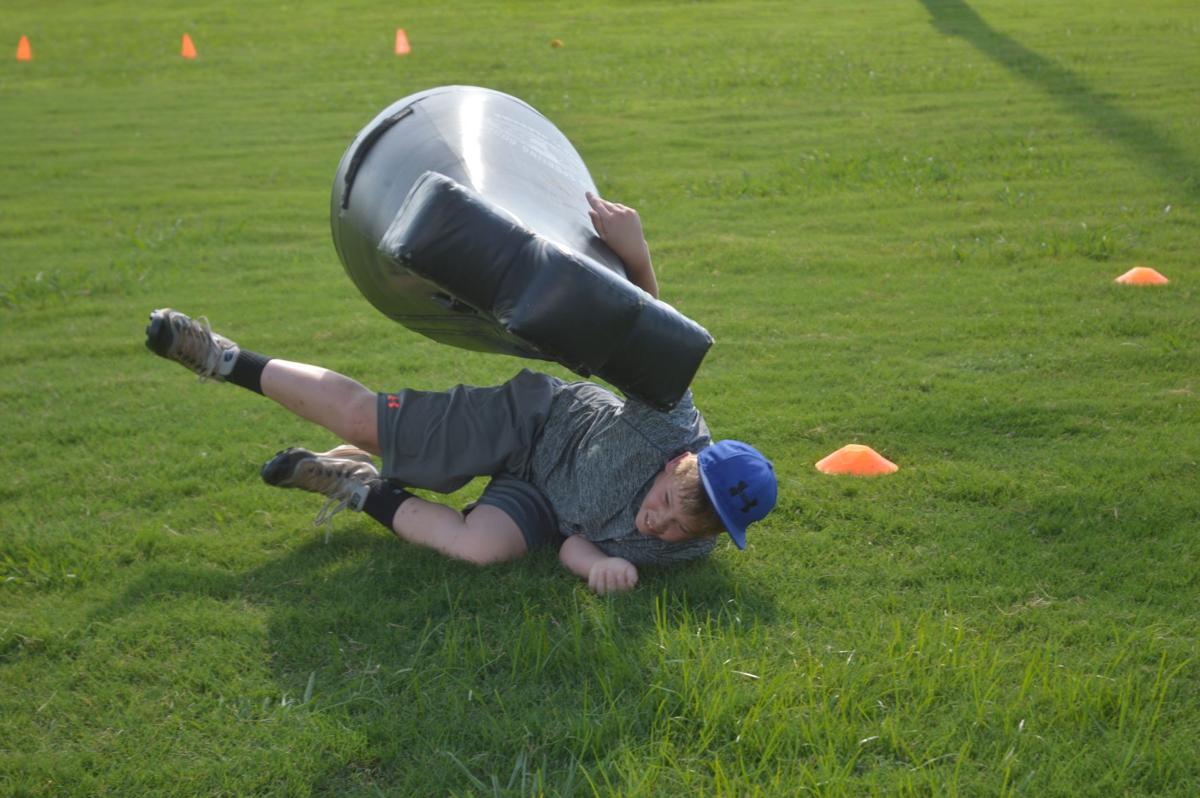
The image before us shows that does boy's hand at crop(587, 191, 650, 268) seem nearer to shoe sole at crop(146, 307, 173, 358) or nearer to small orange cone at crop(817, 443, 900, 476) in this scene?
small orange cone at crop(817, 443, 900, 476)

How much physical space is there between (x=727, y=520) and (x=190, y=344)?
2.14 meters

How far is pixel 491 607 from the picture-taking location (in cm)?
381

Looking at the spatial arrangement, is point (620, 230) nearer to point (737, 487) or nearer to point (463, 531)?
point (737, 487)

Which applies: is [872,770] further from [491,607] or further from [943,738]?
[491,607]

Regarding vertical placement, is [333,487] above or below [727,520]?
below

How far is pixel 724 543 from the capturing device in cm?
424

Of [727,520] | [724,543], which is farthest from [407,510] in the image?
[727,520]

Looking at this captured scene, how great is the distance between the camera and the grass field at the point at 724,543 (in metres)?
3.12

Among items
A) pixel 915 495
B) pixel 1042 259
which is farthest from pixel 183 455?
pixel 1042 259

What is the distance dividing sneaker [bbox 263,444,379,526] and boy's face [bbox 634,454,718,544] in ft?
3.49

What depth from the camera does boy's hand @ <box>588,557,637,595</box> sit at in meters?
3.88

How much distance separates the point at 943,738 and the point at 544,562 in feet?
5.00

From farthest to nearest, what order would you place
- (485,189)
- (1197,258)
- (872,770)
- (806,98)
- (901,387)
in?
(806,98) → (1197,258) → (901,387) → (485,189) → (872,770)

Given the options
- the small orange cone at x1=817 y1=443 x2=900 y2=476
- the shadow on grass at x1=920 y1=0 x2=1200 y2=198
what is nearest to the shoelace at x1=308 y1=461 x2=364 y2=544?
the small orange cone at x1=817 y1=443 x2=900 y2=476
